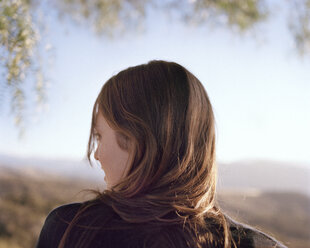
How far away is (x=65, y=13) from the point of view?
1.89 m

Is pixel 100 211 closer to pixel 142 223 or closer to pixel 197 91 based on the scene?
pixel 142 223

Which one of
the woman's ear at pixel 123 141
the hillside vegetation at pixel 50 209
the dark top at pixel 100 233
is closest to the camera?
the dark top at pixel 100 233

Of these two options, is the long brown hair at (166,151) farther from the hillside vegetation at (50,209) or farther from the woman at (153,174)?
the hillside vegetation at (50,209)

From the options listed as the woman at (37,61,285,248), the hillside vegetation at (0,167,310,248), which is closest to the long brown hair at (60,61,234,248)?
the woman at (37,61,285,248)

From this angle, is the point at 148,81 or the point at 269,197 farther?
the point at 269,197

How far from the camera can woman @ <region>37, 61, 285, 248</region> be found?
0.61 meters

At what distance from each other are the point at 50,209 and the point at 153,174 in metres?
2.68

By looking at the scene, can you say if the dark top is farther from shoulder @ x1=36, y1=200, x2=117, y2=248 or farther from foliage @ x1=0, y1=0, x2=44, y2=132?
foliage @ x1=0, y1=0, x2=44, y2=132

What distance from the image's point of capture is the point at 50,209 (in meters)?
3.08

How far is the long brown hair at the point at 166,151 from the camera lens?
64 cm

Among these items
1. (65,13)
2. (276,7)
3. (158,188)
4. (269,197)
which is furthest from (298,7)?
(269,197)

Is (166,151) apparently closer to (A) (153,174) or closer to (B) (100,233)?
(A) (153,174)

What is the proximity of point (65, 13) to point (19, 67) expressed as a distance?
33.6 inches

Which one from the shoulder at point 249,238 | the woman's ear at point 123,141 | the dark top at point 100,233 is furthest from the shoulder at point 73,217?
the shoulder at point 249,238
